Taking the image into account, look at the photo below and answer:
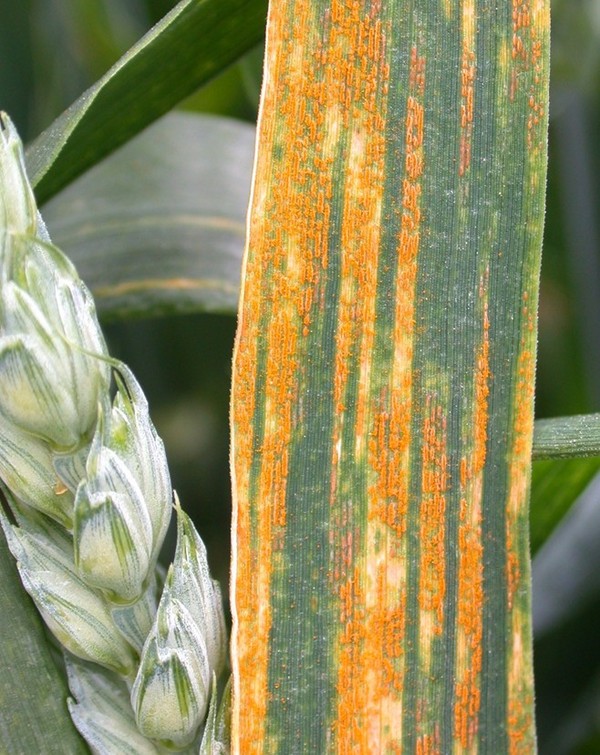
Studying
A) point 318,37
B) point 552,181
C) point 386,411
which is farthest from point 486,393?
point 552,181

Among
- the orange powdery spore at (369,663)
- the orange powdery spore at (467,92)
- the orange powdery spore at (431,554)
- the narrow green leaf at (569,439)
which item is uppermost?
the orange powdery spore at (467,92)

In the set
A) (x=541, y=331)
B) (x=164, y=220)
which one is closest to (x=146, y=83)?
(x=164, y=220)

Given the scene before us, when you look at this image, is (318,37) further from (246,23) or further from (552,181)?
(552,181)

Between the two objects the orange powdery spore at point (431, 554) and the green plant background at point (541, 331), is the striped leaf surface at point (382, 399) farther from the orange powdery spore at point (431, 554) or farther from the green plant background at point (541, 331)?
the green plant background at point (541, 331)

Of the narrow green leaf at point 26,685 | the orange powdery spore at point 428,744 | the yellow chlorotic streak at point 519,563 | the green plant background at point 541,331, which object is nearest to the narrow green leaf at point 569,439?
the yellow chlorotic streak at point 519,563

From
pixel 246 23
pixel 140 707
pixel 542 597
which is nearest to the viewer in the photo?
pixel 140 707

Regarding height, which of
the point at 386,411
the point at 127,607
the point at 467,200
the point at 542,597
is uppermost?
the point at 467,200
